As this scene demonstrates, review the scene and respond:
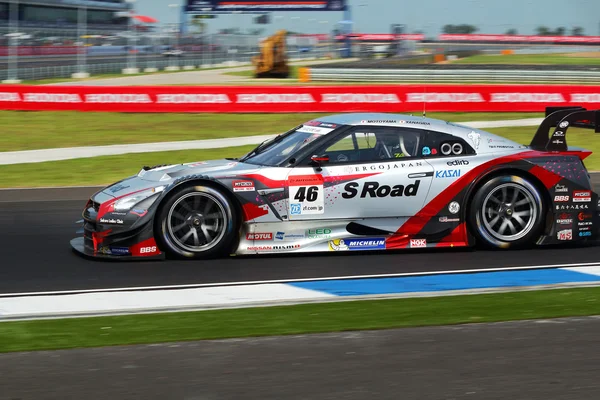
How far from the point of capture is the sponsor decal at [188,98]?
21.8 meters

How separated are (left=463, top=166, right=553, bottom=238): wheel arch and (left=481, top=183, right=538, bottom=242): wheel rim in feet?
0.36

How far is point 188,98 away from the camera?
21.8 meters

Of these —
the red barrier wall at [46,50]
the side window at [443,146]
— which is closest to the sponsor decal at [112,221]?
the side window at [443,146]

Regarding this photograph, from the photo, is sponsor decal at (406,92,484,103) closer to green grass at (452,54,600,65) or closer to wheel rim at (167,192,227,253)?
wheel rim at (167,192,227,253)

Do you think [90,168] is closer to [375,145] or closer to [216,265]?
[216,265]

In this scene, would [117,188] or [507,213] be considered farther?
[507,213]

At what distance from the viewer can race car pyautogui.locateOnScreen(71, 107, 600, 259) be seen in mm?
7750

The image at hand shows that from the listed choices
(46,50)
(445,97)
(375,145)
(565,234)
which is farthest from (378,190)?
(46,50)

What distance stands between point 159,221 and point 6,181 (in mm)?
6564

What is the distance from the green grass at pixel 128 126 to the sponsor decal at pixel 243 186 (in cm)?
1056

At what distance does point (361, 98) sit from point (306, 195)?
1377 cm

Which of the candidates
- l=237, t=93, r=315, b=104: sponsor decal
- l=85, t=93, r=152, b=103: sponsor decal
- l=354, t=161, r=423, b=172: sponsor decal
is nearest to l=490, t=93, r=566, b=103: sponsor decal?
l=237, t=93, r=315, b=104: sponsor decal

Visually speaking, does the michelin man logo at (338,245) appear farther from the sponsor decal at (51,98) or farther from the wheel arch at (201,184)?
the sponsor decal at (51,98)

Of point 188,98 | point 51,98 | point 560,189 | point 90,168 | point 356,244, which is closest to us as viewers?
point 356,244
